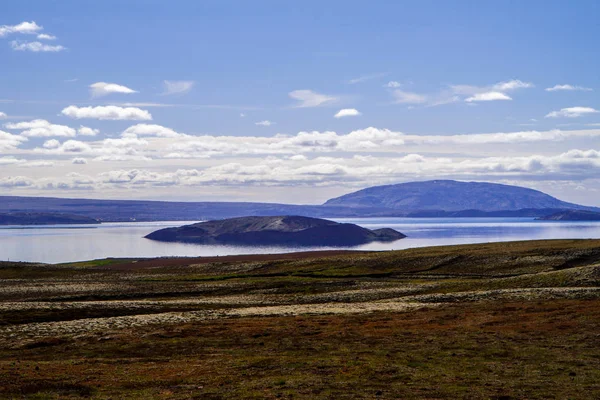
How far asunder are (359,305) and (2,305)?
33.4m

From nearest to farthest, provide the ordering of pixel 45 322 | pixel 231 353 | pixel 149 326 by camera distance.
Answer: pixel 231 353, pixel 149 326, pixel 45 322

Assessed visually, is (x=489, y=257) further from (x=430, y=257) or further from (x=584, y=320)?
(x=584, y=320)

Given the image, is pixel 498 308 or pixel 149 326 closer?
pixel 149 326

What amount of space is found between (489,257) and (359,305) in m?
52.5

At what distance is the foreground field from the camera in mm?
25781

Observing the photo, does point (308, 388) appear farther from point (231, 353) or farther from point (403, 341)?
point (403, 341)

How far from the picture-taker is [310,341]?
3903 centimetres

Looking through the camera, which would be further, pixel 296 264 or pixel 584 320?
pixel 296 264

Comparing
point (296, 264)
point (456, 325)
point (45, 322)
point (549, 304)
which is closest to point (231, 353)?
point (456, 325)

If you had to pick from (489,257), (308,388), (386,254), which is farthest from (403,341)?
(386,254)

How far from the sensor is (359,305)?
59906 mm

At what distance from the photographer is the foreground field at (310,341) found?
1015 inches

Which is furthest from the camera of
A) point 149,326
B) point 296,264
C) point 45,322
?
point 296,264

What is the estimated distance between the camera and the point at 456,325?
1748 inches
